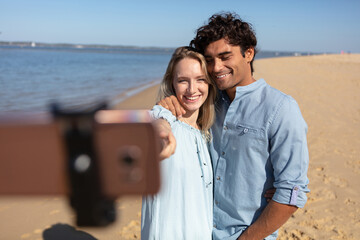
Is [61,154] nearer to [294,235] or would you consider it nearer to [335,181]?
[294,235]

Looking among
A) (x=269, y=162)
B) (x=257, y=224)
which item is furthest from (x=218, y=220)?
(x=269, y=162)

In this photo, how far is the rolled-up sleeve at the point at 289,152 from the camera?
6.39ft

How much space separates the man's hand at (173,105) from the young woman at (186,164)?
54 mm

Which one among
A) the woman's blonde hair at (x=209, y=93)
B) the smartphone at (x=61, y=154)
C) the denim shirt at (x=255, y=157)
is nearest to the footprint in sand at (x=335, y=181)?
the denim shirt at (x=255, y=157)

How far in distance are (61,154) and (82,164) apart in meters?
0.04

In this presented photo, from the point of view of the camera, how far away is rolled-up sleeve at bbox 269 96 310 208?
6.39 feet

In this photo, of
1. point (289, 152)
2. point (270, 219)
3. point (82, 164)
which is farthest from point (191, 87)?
point (82, 164)

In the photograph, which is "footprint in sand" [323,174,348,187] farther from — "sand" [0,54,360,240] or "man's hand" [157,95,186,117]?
"man's hand" [157,95,186,117]

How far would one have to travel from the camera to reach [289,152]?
1.96 m

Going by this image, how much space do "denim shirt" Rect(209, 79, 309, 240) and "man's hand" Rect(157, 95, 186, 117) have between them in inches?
13.3

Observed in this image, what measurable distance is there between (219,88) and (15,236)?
3567mm

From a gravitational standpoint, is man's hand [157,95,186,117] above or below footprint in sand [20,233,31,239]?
above

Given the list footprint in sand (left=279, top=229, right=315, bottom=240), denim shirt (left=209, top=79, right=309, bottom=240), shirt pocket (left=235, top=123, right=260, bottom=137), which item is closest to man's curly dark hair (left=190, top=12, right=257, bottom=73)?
denim shirt (left=209, top=79, right=309, bottom=240)

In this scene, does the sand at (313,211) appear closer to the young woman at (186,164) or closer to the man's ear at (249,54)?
the young woman at (186,164)
